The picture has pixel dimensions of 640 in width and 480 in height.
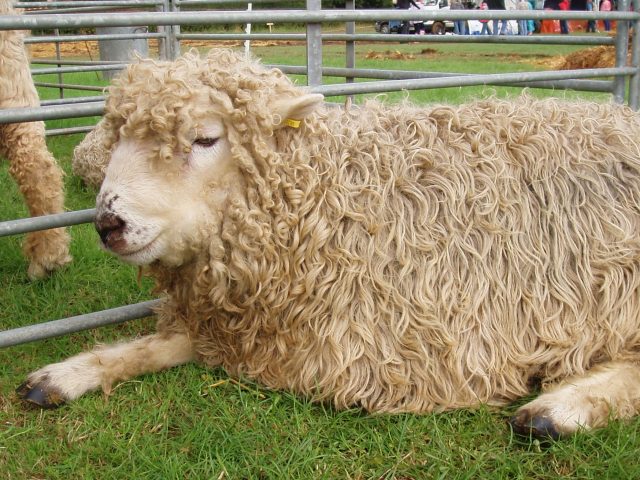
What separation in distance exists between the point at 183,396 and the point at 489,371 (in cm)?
113

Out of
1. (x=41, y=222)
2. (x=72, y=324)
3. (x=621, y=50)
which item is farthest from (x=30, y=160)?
(x=621, y=50)

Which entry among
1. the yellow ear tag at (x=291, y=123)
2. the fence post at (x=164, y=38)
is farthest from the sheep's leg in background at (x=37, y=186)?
the fence post at (x=164, y=38)

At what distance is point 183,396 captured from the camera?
2662 mm

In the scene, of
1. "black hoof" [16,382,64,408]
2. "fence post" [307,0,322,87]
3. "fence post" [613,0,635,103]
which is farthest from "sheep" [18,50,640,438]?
"fence post" [613,0,635,103]

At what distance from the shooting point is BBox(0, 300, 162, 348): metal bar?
110 inches

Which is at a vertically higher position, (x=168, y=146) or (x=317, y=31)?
(x=317, y=31)

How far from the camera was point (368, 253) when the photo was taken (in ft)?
8.55

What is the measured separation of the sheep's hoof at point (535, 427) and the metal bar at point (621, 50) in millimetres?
2769

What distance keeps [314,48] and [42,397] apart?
74.4 inches

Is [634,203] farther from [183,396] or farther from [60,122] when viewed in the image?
[60,122]

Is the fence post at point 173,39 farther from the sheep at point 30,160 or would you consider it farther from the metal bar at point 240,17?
the metal bar at point 240,17

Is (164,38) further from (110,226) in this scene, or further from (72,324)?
(110,226)

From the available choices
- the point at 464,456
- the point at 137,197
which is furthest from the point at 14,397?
the point at 464,456

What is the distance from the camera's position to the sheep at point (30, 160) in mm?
3846
